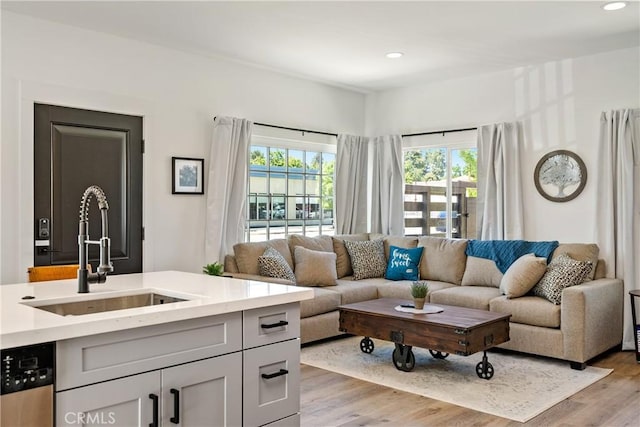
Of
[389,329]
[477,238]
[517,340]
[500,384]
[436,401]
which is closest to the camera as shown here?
[436,401]

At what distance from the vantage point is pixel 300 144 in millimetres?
6395

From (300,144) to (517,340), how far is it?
123 inches

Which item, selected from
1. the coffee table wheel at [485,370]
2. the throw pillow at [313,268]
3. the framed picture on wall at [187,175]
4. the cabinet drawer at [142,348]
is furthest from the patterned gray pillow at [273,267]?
the cabinet drawer at [142,348]

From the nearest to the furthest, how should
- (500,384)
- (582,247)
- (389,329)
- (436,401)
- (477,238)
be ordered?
(436,401) → (500,384) → (389,329) → (582,247) → (477,238)

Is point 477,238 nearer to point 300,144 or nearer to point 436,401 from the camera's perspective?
point 300,144

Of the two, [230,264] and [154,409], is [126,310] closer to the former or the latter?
[154,409]

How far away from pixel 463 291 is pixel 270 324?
3.30 m

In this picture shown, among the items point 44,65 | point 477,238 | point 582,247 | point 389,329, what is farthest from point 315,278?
point 44,65

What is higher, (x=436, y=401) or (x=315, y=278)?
(x=315, y=278)

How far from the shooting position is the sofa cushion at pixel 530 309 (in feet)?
14.6

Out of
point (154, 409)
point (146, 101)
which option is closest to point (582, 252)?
point (146, 101)

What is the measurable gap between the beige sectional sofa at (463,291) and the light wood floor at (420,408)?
0.48 meters

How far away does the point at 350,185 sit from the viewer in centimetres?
686

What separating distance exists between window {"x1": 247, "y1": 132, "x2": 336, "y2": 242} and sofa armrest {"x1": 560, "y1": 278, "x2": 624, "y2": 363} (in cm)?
300
